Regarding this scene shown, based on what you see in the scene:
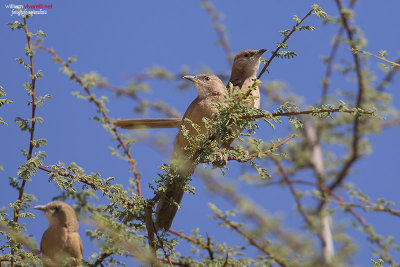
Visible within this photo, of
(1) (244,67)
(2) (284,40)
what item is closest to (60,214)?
(1) (244,67)

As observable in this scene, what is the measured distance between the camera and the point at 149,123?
196 inches

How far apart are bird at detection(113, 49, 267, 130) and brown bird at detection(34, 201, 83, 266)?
37.2 inches

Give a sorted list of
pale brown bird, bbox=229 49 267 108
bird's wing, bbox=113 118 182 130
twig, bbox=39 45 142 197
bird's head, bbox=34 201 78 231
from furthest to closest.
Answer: pale brown bird, bbox=229 49 267 108, bird's wing, bbox=113 118 182 130, bird's head, bbox=34 201 78 231, twig, bbox=39 45 142 197

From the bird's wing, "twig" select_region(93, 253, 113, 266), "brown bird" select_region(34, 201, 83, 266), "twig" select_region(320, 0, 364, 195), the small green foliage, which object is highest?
"twig" select_region(320, 0, 364, 195)

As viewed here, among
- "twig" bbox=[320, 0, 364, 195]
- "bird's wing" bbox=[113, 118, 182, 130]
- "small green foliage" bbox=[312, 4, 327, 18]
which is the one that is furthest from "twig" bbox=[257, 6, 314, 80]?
"twig" bbox=[320, 0, 364, 195]

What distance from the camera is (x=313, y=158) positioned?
6406mm

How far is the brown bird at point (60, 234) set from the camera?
4.16 m

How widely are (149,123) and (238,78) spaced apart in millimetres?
1048

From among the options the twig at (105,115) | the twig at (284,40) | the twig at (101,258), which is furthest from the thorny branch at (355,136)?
the twig at (101,258)

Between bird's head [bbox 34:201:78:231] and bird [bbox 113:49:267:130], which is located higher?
bird [bbox 113:49:267:130]

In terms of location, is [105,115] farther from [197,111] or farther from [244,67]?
[244,67]

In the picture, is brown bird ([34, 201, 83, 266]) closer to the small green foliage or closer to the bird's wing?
the bird's wing

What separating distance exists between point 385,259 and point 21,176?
84.7 inches

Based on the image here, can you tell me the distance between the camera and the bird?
16.1 ft
